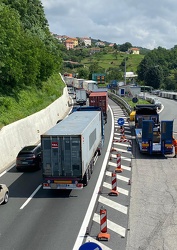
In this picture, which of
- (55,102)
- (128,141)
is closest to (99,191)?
(128,141)

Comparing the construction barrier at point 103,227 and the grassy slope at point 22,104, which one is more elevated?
the grassy slope at point 22,104

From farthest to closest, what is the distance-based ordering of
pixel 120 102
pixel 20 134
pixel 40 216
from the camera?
1. pixel 120 102
2. pixel 20 134
3. pixel 40 216

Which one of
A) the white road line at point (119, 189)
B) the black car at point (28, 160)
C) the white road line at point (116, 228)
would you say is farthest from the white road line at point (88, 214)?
the black car at point (28, 160)

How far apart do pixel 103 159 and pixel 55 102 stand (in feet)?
→ 72.9

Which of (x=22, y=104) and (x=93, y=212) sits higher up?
(x=22, y=104)

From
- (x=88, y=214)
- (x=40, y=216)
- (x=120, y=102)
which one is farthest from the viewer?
(x=120, y=102)

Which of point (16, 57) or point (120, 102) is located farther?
point (120, 102)

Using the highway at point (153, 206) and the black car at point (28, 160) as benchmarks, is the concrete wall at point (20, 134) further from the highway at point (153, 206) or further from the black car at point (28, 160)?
the highway at point (153, 206)

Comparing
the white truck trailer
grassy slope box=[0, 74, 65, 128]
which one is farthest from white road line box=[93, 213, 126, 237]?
grassy slope box=[0, 74, 65, 128]

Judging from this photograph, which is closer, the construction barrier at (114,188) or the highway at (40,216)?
the highway at (40,216)

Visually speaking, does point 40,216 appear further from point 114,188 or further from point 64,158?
point 114,188

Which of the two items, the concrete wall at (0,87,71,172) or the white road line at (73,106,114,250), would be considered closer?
the white road line at (73,106,114,250)

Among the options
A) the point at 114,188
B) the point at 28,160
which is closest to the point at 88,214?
the point at 114,188

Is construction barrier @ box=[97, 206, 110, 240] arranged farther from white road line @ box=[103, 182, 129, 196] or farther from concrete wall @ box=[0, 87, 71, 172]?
concrete wall @ box=[0, 87, 71, 172]
